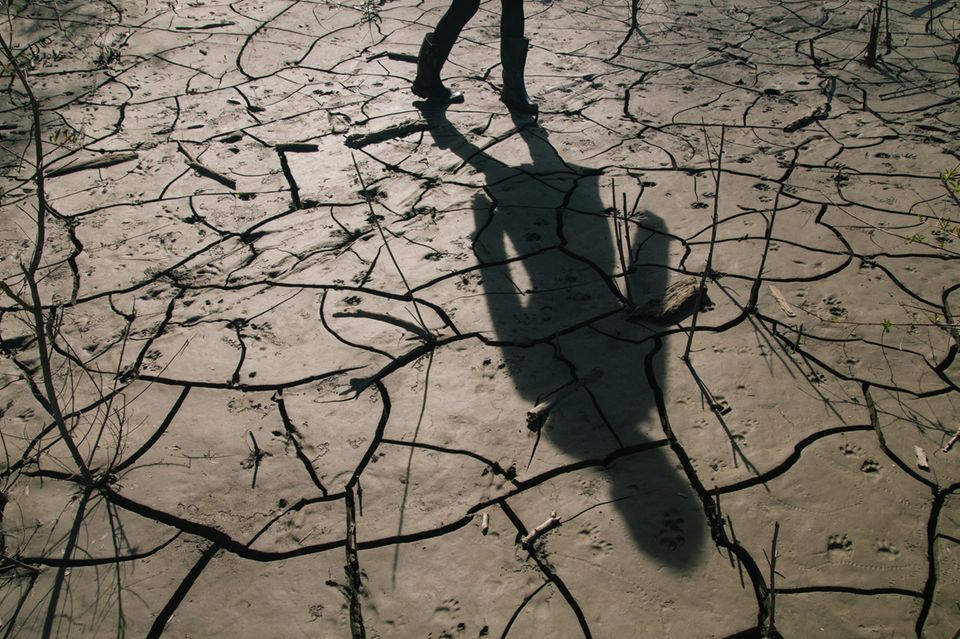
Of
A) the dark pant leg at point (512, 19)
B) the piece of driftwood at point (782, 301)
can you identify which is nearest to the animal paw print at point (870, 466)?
the piece of driftwood at point (782, 301)

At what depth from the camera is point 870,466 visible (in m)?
1.85

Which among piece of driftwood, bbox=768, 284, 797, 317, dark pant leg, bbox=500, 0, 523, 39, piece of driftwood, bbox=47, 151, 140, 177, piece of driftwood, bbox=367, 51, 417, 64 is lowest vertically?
piece of driftwood, bbox=768, 284, 797, 317

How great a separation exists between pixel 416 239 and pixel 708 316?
1216 mm

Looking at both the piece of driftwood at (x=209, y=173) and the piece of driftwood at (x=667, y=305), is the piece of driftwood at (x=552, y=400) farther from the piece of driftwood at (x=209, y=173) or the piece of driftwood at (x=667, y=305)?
the piece of driftwood at (x=209, y=173)

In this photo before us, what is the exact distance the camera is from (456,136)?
363 centimetres

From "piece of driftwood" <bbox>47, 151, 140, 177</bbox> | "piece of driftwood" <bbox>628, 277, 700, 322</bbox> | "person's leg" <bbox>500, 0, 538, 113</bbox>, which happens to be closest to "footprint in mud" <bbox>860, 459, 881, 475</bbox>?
"piece of driftwood" <bbox>628, 277, 700, 322</bbox>

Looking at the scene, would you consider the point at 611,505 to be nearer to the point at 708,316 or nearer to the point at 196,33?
the point at 708,316

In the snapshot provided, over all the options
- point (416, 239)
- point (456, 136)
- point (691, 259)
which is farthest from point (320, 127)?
point (691, 259)

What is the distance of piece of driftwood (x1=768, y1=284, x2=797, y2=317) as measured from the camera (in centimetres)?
239

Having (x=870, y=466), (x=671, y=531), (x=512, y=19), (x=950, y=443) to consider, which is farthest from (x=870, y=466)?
(x=512, y=19)

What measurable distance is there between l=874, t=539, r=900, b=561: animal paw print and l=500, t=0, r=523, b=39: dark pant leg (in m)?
3.05

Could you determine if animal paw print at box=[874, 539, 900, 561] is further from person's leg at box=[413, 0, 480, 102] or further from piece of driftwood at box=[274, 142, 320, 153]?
person's leg at box=[413, 0, 480, 102]

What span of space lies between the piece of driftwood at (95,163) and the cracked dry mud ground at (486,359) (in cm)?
1

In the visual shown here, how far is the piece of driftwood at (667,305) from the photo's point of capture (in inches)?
93.6
